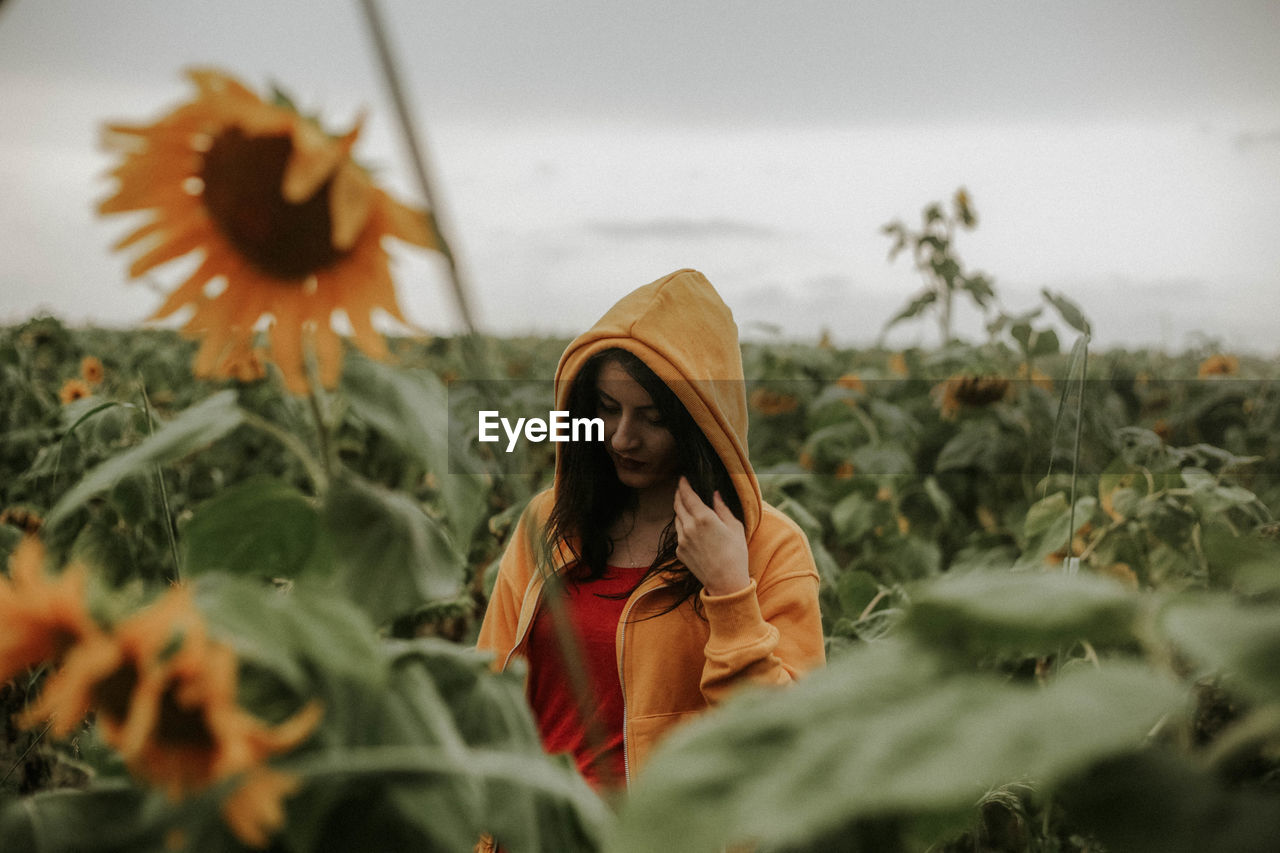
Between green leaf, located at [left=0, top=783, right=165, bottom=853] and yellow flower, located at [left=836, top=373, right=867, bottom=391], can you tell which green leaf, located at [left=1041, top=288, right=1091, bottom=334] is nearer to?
green leaf, located at [left=0, top=783, right=165, bottom=853]

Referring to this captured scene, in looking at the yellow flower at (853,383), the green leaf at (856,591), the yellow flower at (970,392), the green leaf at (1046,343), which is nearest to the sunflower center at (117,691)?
the green leaf at (856,591)

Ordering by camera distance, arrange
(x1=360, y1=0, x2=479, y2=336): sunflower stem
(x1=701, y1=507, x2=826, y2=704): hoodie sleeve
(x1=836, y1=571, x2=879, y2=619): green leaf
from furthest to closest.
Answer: (x1=836, y1=571, x2=879, y2=619): green leaf
(x1=701, y1=507, x2=826, y2=704): hoodie sleeve
(x1=360, y1=0, x2=479, y2=336): sunflower stem

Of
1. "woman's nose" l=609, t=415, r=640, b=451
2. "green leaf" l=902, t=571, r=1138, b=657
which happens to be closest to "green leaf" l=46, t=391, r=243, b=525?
"green leaf" l=902, t=571, r=1138, b=657

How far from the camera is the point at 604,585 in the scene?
1.38 m

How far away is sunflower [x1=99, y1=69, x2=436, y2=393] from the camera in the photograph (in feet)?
1.32

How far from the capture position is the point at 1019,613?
0.31 metres

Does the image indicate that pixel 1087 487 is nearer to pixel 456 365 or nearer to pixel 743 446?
pixel 743 446

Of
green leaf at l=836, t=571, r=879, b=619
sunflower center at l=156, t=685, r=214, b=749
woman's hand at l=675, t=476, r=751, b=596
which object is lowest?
green leaf at l=836, t=571, r=879, b=619

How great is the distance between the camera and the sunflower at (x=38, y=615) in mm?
332

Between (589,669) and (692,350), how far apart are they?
47 cm

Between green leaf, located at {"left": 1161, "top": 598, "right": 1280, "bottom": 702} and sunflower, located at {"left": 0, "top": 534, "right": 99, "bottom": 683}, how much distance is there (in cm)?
38

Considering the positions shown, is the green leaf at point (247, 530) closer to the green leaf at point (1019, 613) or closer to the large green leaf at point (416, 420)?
the large green leaf at point (416, 420)

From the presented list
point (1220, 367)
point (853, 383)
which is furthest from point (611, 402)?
point (1220, 367)

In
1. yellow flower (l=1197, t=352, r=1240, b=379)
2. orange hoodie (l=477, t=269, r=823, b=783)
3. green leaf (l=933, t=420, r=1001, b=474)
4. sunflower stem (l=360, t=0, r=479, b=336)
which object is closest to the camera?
sunflower stem (l=360, t=0, r=479, b=336)
